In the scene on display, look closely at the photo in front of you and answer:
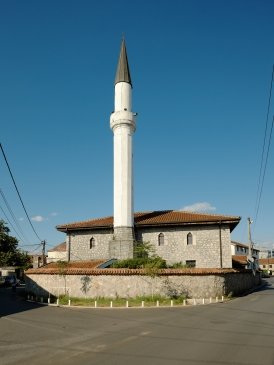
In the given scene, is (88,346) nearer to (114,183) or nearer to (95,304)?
(95,304)

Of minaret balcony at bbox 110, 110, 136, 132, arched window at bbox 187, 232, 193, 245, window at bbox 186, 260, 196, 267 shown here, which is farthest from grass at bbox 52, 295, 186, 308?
minaret balcony at bbox 110, 110, 136, 132

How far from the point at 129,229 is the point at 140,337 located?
2232 centimetres

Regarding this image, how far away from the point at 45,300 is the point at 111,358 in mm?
19370

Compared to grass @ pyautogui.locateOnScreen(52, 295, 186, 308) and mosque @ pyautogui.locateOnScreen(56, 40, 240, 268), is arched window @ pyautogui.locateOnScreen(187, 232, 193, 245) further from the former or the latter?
grass @ pyautogui.locateOnScreen(52, 295, 186, 308)

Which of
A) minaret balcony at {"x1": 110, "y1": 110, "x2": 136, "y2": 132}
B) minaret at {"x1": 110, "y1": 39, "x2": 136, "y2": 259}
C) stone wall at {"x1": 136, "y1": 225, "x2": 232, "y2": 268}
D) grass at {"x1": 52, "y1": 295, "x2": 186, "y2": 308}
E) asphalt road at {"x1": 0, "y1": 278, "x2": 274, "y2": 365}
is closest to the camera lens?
asphalt road at {"x1": 0, "y1": 278, "x2": 274, "y2": 365}

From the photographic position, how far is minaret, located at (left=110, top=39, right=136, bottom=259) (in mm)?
35662

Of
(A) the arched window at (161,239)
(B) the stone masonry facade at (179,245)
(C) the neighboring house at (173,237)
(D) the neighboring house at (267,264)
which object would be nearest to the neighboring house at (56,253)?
(C) the neighboring house at (173,237)

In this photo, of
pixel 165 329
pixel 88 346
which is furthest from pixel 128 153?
pixel 88 346

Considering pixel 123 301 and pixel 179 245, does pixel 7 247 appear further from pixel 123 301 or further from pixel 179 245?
pixel 123 301

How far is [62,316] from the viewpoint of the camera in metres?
20.1

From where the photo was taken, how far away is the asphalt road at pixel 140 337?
1052 cm

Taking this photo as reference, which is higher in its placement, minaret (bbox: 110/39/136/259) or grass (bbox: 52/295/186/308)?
minaret (bbox: 110/39/136/259)

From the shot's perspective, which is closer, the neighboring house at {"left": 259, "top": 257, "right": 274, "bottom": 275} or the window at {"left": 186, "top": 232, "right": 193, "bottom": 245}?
the window at {"left": 186, "top": 232, "right": 193, "bottom": 245}

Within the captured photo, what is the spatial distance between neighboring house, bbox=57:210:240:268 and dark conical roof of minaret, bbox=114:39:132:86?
13.8 m
